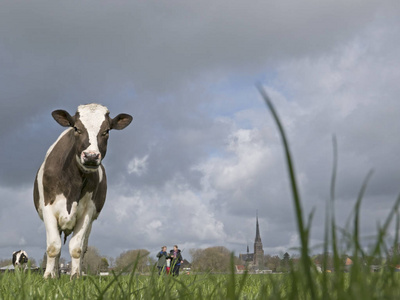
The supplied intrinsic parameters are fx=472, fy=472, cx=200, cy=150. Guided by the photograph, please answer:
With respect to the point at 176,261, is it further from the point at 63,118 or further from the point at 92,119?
the point at 63,118

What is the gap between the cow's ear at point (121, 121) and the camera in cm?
921

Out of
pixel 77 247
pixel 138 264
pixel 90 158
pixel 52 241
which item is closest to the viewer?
pixel 138 264

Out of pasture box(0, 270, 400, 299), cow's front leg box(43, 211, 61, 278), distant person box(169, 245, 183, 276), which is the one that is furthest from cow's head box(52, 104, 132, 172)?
pasture box(0, 270, 400, 299)

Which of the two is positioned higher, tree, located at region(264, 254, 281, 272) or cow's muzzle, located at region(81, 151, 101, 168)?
cow's muzzle, located at region(81, 151, 101, 168)

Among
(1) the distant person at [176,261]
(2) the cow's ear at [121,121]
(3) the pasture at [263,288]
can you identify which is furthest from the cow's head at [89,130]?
(3) the pasture at [263,288]

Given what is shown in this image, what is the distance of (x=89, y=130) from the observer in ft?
26.8

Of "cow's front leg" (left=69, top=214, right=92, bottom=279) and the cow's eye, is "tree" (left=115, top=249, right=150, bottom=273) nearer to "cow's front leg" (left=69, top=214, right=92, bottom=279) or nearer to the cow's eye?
"cow's front leg" (left=69, top=214, right=92, bottom=279)

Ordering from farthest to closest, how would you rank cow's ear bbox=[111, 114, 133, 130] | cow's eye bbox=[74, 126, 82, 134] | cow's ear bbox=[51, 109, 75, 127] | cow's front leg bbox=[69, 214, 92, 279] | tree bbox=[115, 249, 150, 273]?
cow's ear bbox=[111, 114, 133, 130]
cow's ear bbox=[51, 109, 75, 127]
cow's eye bbox=[74, 126, 82, 134]
cow's front leg bbox=[69, 214, 92, 279]
tree bbox=[115, 249, 150, 273]

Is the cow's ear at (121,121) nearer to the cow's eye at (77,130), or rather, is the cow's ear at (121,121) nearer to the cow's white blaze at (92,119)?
the cow's white blaze at (92,119)

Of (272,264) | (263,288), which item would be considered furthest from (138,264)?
(263,288)

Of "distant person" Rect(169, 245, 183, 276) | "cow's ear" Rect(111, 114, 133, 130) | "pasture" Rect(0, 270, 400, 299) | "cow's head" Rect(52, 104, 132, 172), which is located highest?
"cow's ear" Rect(111, 114, 133, 130)

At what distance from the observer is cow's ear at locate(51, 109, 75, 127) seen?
864cm

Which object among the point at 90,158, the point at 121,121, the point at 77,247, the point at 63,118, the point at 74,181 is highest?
the point at 121,121

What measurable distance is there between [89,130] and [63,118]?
929 millimetres
